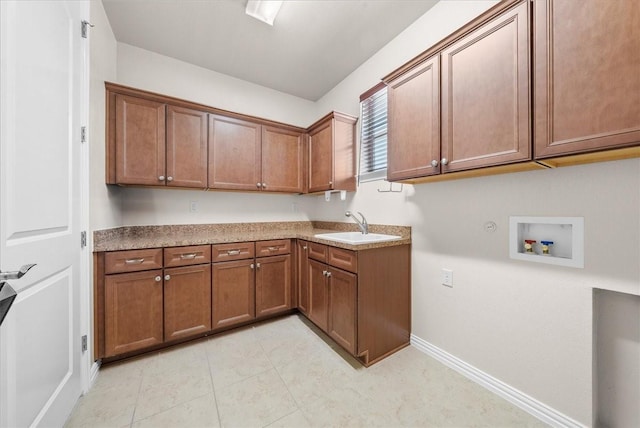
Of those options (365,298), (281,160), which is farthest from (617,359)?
(281,160)

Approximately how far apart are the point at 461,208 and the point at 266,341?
1.89 meters

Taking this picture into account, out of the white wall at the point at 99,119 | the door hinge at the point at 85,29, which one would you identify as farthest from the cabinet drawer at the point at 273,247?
the door hinge at the point at 85,29

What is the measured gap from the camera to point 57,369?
1.15 metres

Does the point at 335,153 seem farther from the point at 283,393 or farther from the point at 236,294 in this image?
the point at 283,393

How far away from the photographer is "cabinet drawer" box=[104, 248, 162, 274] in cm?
167

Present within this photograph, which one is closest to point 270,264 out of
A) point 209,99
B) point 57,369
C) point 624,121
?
point 57,369

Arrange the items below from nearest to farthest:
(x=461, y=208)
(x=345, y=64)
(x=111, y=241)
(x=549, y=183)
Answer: (x=549, y=183) → (x=461, y=208) → (x=111, y=241) → (x=345, y=64)

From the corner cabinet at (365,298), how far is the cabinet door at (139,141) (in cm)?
160

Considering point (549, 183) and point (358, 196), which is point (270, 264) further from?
point (549, 183)

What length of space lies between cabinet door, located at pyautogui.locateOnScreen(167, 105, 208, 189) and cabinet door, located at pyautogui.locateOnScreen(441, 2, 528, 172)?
2.08 m

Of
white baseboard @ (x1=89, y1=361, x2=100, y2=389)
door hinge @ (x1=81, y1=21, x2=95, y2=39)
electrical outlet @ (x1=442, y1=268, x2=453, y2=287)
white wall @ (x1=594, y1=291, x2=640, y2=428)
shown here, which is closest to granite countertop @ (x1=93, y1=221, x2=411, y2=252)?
electrical outlet @ (x1=442, y1=268, x2=453, y2=287)

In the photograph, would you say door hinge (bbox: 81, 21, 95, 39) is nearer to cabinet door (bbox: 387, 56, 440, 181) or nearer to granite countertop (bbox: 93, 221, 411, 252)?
granite countertop (bbox: 93, 221, 411, 252)

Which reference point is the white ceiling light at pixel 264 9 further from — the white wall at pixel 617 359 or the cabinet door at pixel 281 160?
A: the white wall at pixel 617 359

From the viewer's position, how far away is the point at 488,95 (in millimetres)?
1222
